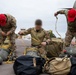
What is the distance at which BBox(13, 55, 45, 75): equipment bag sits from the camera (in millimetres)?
7453

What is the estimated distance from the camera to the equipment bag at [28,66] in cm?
745

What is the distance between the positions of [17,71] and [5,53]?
2401 millimetres

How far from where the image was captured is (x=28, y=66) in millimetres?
7504

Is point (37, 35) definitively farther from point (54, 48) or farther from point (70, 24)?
point (70, 24)

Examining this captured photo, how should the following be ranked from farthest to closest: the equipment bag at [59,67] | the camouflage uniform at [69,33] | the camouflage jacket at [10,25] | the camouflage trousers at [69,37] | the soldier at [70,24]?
1. the camouflage jacket at [10,25]
2. the camouflage trousers at [69,37]
3. the camouflage uniform at [69,33]
4. the soldier at [70,24]
5. the equipment bag at [59,67]

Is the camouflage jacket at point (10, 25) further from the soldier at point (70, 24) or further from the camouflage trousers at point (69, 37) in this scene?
the camouflage trousers at point (69, 37)

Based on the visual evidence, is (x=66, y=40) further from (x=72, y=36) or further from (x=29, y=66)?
(x=29, y=66)

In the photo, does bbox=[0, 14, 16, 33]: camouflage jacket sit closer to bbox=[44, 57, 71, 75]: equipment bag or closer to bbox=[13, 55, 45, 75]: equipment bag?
bbox=[13, 55, 45, 75]: equipment bag

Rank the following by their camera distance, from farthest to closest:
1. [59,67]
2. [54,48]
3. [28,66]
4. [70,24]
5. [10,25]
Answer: [10,25], [54,48], [70,24], [28,66], [59,67]

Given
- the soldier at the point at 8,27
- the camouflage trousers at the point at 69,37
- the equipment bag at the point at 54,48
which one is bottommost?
the equipment bag at the point at 54,48

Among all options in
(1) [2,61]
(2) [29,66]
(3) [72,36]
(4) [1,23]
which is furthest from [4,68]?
(3) [72,36]

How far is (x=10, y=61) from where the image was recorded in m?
9.71

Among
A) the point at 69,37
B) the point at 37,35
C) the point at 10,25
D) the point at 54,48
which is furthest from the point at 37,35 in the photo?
the point at 10,25

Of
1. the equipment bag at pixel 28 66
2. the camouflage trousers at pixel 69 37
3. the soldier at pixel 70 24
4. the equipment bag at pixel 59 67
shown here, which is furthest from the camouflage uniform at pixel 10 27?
the equipment bag at pixel 59 67
